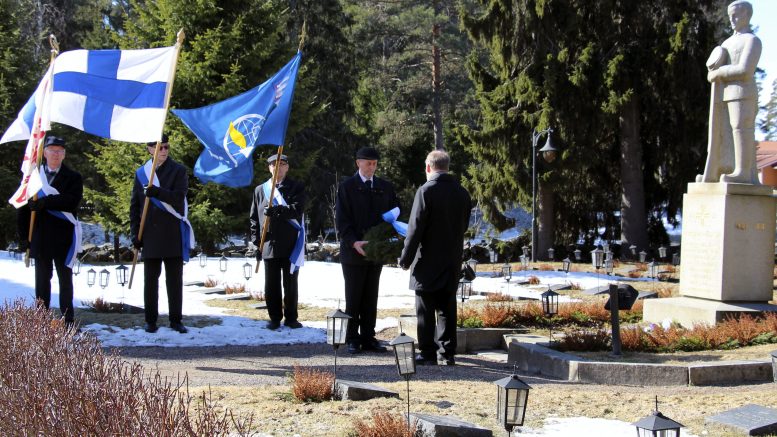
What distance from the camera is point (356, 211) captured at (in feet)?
26.9

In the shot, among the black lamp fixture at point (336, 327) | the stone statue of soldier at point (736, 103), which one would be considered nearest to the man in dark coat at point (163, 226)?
the black lamp fixture at point (336, 327)

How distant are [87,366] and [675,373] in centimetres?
468

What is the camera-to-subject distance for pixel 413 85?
34.2 m

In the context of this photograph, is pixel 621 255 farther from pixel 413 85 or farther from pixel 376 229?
pixel 376 229

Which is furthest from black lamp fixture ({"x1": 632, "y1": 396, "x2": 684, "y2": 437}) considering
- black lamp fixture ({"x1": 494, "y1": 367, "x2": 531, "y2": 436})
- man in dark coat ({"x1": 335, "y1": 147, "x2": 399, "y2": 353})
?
man in dark coat ({"x1": 335, "y1": 147, "x2": 399, "y2": 353})

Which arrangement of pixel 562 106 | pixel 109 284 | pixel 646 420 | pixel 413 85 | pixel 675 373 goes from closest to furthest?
pixel 646 420 → pixel 675 373 → pixel 109 284 → pixel 562 106 → pixel 413 85

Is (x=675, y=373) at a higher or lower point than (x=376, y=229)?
lower

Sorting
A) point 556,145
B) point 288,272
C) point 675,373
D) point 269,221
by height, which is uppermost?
point 556,145

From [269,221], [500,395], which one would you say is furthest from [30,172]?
[500,395]

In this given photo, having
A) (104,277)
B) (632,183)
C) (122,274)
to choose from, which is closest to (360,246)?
(122,274)

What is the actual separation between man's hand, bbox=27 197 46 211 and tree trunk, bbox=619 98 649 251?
1862cm

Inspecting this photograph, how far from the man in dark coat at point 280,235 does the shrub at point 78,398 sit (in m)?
4.35

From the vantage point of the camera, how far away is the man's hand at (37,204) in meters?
7.91

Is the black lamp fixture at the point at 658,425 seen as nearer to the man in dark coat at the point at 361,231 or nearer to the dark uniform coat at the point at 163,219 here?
the man in dark coat at the point at 361,231
